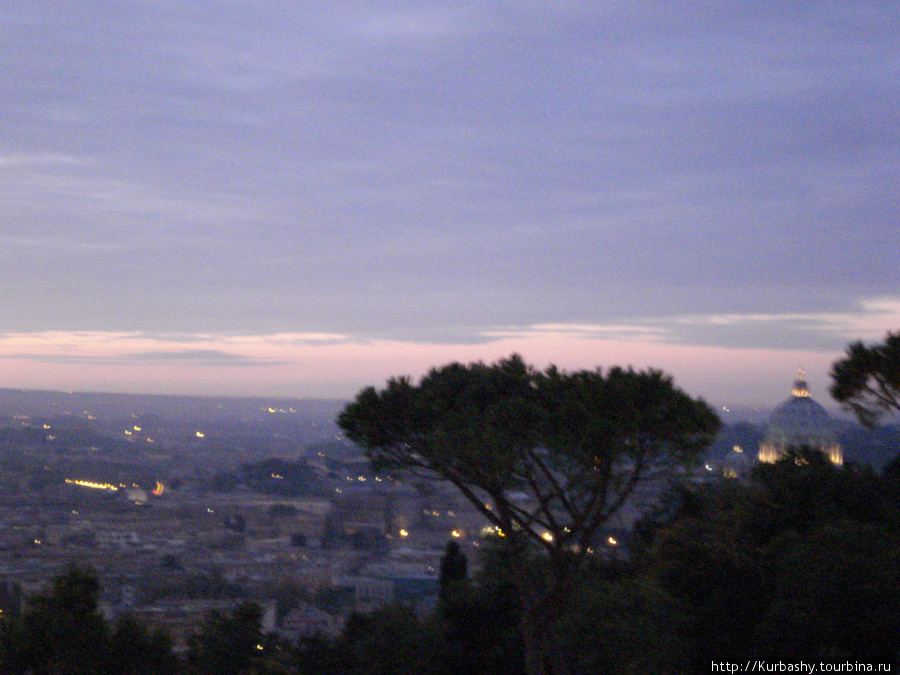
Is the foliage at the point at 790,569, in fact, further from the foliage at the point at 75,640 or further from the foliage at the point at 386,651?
the foliage at the point at 75,640

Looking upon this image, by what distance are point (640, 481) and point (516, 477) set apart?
1029 mm

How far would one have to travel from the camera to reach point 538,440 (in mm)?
7750

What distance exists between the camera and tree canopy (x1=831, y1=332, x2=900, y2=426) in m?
10.1

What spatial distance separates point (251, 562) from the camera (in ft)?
87.7

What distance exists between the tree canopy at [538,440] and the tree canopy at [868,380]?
11.0ft

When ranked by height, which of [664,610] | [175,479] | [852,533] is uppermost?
[852,533]

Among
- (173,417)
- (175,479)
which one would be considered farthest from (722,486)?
(173,417)

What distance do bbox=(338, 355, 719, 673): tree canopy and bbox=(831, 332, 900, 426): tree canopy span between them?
3.34 meters

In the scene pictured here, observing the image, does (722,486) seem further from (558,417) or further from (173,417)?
(173,417)

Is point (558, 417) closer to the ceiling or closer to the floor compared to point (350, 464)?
closer to the ceiling

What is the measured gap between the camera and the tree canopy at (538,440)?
761 centimetres

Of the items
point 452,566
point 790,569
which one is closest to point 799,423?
point 452,566

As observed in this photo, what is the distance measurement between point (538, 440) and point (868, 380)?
4691 mm

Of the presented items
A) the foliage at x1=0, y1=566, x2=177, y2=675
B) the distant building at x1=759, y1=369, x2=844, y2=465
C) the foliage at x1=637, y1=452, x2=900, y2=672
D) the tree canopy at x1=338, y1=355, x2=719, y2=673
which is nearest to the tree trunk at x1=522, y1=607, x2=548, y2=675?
the tree canopy at x1=338, y1=355, x2=719, y2=673
